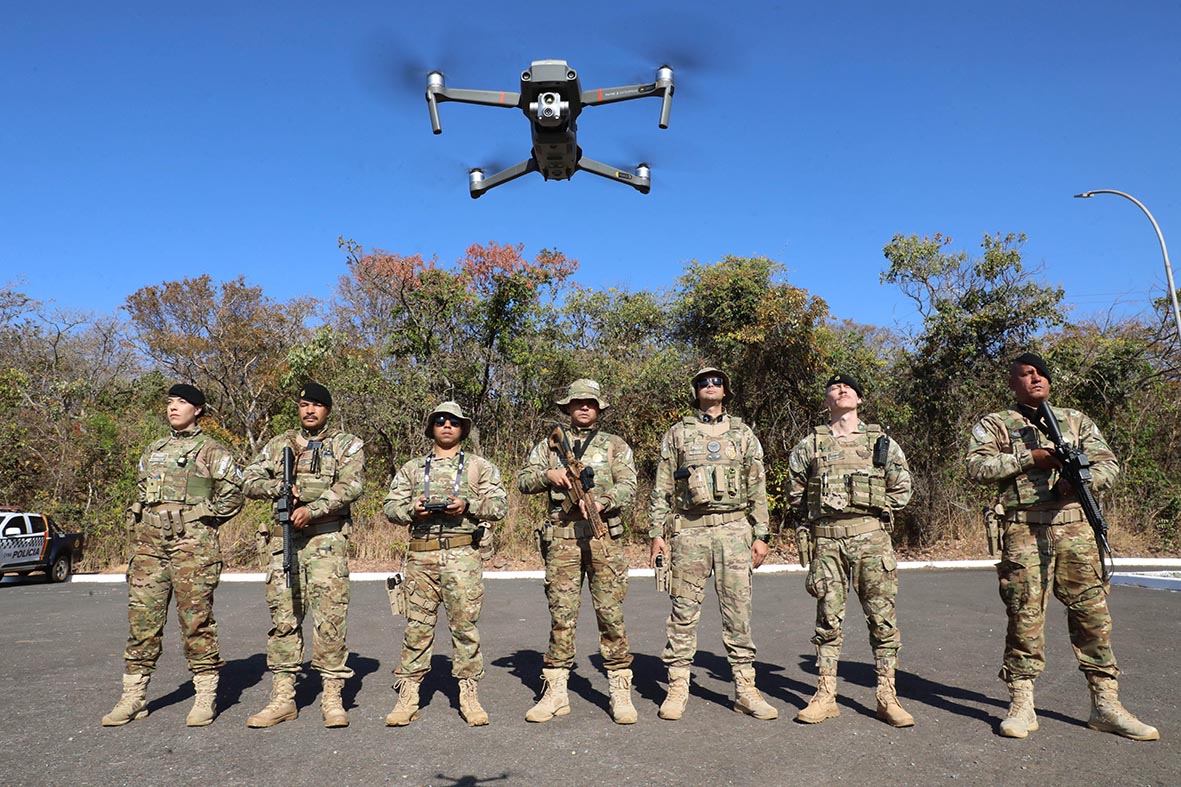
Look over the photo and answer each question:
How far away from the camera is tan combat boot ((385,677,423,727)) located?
192 inches

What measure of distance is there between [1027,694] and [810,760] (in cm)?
153

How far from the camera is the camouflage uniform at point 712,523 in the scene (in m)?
5.12

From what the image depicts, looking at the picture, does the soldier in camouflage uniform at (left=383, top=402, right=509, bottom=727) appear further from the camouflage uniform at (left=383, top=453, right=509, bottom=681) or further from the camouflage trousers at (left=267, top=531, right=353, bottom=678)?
the camouflage trousers at (left=267, top=531, right=353, bottom=678)

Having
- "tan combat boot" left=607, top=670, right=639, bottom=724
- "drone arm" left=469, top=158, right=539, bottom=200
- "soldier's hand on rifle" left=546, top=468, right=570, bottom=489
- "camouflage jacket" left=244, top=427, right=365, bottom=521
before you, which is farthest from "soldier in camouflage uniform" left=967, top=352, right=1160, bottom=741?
"drone arm" left=469, top=158, right=539, bottom=200

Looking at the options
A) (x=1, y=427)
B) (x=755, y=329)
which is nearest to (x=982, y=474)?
(x=755, y=329)

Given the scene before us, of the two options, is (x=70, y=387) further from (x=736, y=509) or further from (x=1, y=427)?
(x=736, y=509)

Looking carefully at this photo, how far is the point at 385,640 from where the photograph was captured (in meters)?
7.62

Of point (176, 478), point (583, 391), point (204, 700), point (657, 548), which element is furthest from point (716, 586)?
point (176, 478)

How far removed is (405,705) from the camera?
16.2 ft

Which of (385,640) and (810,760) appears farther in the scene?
(385,640)

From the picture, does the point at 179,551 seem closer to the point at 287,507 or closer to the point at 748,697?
the point at 287,507

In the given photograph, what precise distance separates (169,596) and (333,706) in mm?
1395

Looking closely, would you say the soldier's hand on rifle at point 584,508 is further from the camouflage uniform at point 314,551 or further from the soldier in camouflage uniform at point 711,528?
the camouflage uniform at point 314,551

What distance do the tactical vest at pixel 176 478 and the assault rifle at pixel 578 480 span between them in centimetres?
246
